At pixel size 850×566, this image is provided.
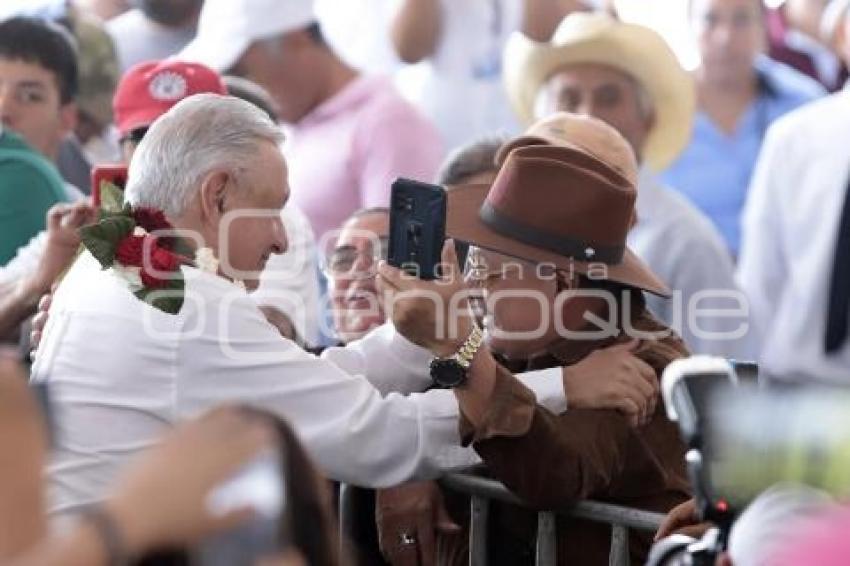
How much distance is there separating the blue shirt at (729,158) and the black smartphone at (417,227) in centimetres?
336

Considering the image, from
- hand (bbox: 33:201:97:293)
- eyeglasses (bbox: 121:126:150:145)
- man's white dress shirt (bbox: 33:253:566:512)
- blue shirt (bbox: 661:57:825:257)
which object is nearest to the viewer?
man's white dress shirt (bbox: 33:253:566:512)

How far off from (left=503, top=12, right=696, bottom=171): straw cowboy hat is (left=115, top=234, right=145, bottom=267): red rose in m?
2.82

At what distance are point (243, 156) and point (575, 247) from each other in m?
0.70

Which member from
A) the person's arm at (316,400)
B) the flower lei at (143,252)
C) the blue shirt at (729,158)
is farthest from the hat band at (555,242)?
the blue shirt at (729,158)

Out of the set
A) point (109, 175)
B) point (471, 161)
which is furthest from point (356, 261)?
point (109, 175)

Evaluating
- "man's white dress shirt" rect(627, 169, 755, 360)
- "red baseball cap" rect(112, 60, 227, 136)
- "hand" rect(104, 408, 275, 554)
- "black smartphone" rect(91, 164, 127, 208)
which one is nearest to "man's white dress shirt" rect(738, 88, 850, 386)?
"man's white dress shirt" rect(627, 169, 755, 360)

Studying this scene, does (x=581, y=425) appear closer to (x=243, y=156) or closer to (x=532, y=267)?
(x=532, y=267)

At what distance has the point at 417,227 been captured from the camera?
403 cm

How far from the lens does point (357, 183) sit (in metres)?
6.53

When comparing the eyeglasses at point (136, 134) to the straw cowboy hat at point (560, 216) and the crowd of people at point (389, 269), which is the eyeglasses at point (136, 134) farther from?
the straw cowboy hat at point (560, 216)

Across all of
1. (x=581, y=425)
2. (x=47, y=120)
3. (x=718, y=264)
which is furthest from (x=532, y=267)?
(x=47, y=120)

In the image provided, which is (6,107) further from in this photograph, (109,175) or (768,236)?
(768,236)

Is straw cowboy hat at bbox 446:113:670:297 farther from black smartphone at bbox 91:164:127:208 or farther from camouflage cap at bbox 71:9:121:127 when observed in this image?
camouflage cap at bbox 71:9:121:127

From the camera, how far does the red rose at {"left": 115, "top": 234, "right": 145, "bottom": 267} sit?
158 inches
